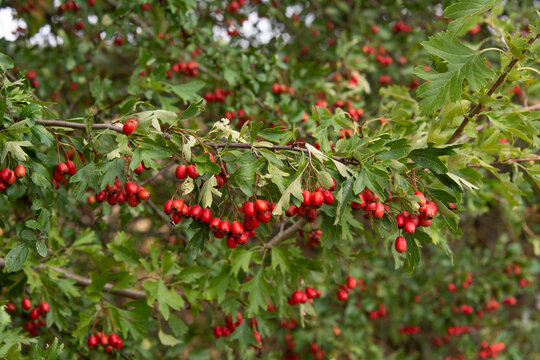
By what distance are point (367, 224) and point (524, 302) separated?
3.47m

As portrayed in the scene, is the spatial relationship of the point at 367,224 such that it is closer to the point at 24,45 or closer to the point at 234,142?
the point at 234,142

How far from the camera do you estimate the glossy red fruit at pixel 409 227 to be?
73.9 inches

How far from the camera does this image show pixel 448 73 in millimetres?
1963

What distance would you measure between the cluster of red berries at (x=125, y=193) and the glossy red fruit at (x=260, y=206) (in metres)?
0.47

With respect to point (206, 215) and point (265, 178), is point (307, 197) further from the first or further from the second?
point (206, 215)

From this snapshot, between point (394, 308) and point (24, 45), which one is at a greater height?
point (24, 45)

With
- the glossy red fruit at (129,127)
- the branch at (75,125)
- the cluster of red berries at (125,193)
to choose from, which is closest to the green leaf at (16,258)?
the cluster of red berries at (125,193)

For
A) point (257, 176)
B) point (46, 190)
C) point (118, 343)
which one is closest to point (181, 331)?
point (118, 343)

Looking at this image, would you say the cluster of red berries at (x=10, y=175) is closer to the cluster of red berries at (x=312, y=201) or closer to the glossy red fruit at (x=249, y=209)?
the glossy red fruit at (x=249, y=209)

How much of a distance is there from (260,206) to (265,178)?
12 cm

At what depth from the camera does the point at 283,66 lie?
3641 mm

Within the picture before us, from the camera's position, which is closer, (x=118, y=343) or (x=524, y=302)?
(x=118, y=343)

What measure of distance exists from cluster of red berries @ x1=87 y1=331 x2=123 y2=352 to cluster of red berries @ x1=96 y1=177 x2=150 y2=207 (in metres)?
1.07

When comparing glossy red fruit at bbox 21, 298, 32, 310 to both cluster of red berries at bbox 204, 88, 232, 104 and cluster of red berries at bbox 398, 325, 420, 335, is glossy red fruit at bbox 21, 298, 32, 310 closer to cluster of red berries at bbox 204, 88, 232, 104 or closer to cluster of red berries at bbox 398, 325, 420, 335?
cluster of red berries at bbox 204, 88, 232, 104
